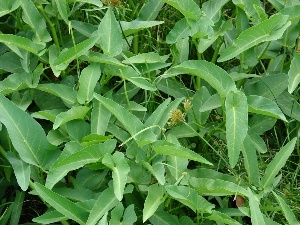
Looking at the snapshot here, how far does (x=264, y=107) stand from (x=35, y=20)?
70 cm

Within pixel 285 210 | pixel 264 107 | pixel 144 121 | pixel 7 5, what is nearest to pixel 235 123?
pixel 264 107

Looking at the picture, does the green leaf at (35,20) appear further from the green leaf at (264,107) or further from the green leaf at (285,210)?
the green leaf at (285,210)

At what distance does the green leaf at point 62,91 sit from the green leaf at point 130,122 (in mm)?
174

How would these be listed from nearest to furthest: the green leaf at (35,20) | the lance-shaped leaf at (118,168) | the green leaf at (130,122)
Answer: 1. the lance-shaped leaf at (118,168)
2. the green leaf at (130,122)
3. the green leaf at (35,20)

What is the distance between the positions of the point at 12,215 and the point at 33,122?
0.32 m

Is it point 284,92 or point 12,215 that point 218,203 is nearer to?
point 284,92

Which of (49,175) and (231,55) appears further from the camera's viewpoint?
(231,55)

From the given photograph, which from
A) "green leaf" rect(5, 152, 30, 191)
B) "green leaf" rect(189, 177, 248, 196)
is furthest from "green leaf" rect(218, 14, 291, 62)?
"green leaf" rect(5, 152, 30, 191)

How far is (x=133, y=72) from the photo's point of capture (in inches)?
66.2

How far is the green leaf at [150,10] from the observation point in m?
1.91

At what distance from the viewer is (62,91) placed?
166 cm

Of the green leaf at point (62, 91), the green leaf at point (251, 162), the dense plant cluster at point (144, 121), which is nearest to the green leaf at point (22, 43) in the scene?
the dense plant cluster at point (144, 121)

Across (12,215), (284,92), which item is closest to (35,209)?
(12,215)

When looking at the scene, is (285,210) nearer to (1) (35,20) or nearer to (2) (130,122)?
(2) (130,122)
